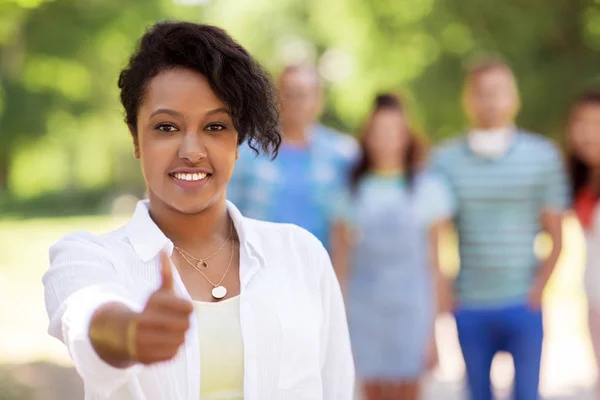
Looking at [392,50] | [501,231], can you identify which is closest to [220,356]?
[501,231]

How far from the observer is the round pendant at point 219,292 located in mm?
2447

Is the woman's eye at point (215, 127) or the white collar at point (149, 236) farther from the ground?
the woman's eye at point (215, 127)

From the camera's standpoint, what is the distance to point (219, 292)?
2.45m

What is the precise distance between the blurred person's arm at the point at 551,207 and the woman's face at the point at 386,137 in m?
0.94

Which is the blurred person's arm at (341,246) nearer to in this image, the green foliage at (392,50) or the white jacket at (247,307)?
the white jacket at (247,307)

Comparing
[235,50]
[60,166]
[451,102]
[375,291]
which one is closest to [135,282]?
[235,50]

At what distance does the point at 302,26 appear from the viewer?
122ft

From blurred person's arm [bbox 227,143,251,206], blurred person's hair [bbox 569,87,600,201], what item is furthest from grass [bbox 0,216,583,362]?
blurred person's arm [bbox 227,143,251,206]

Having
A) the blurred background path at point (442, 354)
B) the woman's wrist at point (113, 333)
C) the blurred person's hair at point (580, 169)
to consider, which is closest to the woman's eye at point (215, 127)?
the woman's wrist at point (113, 333)

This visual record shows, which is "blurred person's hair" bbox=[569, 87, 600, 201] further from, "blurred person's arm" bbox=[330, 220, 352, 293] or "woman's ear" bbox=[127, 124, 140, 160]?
"woman's ear" bbox=[127, 124, 140, 160]

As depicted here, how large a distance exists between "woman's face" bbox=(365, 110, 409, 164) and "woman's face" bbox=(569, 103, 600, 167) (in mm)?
1014

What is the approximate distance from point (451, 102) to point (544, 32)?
7.18 feet

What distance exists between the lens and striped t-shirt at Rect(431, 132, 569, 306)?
543 cm

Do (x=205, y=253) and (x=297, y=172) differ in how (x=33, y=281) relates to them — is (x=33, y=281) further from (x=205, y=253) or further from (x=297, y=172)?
(x=205, y=253)
